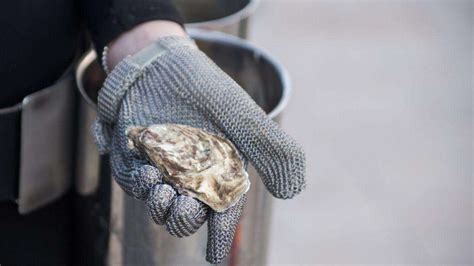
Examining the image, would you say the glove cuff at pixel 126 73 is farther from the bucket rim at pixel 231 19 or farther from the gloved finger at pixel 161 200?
the bucket rim at pixel 231 19

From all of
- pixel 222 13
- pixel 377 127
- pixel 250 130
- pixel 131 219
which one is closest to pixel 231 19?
pixel 222 13

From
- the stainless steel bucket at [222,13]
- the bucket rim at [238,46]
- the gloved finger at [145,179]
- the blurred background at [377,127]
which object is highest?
the gloved finger at [145,179]

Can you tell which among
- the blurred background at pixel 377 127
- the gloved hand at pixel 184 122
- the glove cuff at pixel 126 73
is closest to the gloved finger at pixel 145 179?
the gloved hand at pixel 184 122

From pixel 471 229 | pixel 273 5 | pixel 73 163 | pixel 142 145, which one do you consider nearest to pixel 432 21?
pixel 273 5

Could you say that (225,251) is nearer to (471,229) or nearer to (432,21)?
(471,229)

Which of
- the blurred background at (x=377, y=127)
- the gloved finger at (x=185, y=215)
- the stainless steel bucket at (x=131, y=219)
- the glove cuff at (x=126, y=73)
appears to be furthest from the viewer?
the blurred background at (x=377, y=127)

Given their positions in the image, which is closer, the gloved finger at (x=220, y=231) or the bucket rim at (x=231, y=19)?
the gloved finger at (x=220, y=231)
